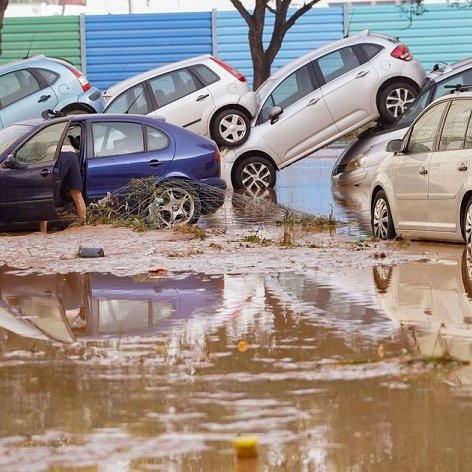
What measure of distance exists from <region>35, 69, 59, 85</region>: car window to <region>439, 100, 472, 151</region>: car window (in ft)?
37.2

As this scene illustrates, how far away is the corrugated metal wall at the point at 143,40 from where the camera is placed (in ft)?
123

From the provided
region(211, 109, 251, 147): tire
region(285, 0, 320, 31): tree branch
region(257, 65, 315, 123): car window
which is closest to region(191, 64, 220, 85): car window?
region(211, 109, 251, 147): tire

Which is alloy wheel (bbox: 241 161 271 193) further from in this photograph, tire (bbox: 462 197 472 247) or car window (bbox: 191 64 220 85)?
tire (bbox: 462 197 472 247)

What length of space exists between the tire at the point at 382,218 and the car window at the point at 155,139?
296cm

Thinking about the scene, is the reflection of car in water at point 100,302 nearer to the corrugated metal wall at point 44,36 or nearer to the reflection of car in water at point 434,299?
the reflection of car in water at point 434,299

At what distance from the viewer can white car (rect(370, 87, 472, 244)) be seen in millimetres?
12961

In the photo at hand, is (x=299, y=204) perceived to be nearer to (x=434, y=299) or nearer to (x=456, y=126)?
(x=456, y=126)

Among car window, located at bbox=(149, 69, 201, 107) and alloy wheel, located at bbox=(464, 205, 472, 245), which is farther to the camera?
car window, located at bbox=(149, 69, 201, 107)

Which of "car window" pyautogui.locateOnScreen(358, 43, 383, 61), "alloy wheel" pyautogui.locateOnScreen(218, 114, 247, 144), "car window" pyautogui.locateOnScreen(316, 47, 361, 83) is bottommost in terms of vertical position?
"alloy wheel" pyautogui.locateOnScreen(218, 114, 247, 144)

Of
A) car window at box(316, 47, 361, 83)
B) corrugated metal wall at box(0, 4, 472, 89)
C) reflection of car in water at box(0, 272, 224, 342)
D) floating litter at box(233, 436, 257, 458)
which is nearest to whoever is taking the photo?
floating litter at box(233, 436, 257, 458)

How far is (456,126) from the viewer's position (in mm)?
13297

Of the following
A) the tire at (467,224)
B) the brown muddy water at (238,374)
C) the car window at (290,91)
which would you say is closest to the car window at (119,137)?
the tire at (467,224)

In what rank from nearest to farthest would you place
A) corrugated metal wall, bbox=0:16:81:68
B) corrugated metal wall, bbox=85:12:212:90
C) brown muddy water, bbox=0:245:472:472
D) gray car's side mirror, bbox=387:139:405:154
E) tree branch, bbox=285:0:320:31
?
brown muddy water, bbox=0:245:472:472 < gray car's side mirror, bbox=387:139:405:154 < tree branch, bbox=285:0:320:31 < corrugated metal wall, bbox=85:12:212:90 < corrugated metal wall, bbox=0:16:81:68

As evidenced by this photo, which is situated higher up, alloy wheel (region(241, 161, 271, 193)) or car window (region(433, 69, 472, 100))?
car window (region(433, 69, 472, 100))
